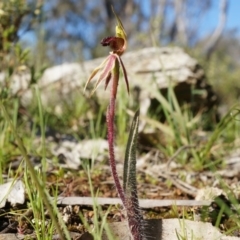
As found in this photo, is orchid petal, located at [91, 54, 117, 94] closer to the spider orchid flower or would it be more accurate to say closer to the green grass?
the spider orchid flower

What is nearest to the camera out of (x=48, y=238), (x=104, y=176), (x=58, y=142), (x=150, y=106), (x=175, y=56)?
(x=48, y=238)

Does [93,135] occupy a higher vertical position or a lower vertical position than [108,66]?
lower

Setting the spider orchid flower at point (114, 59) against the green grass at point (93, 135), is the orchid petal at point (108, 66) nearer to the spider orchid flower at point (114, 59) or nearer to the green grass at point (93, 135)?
the spider orchid flower at point (114, 59)

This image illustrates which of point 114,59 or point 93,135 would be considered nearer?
point 114,59

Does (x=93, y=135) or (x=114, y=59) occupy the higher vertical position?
Result: (x=114, y=59)

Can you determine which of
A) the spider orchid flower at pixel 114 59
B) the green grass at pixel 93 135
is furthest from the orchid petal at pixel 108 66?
the green grass at pixel 93 135

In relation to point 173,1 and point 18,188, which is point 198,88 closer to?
point 18,188

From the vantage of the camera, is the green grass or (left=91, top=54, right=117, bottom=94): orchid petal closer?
(left=91, top=54, right=117, bottom=94): orchid petal

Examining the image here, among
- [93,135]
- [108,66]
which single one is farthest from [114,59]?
[93,135]

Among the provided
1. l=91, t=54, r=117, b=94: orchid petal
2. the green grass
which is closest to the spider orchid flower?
l=91, t=54, r=117, b=94: orchid petal

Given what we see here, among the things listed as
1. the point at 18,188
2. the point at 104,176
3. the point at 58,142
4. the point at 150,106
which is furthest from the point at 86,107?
the point at 18,188

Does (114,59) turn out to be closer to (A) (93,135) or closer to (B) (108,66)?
(B) (108,66)
